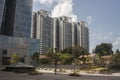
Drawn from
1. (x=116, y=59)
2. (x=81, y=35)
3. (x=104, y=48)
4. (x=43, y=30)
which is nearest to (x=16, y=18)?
(x=43, y=30)

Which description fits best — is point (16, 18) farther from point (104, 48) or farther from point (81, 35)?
point (81, 35)

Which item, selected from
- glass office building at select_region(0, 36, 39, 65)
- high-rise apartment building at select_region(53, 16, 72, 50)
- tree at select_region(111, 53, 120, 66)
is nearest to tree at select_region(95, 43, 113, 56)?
high-rise apartment building at select_region(53, 16, 72, 50)

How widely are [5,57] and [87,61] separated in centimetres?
3034

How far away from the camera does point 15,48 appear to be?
279 feet

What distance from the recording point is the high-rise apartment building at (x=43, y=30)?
138m

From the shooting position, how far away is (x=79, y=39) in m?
148

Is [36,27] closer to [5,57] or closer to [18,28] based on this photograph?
[18,28]

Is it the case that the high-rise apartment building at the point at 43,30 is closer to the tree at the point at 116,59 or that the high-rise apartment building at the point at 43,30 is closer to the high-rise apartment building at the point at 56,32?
the high-rise apartment building at the point at 56,32

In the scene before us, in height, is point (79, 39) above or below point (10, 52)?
above

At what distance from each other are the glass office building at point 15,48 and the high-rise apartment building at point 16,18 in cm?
2179

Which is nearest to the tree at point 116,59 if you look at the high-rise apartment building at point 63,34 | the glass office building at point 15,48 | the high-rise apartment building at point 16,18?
the glass office building at point 15,48

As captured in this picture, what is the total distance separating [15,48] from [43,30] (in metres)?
54.5

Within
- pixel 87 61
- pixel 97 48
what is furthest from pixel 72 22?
pixel 87 61

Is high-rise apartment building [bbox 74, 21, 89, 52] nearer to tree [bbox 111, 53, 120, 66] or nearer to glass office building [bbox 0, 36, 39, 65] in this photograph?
glass office building [bbox 0, 36, 39, 65]
